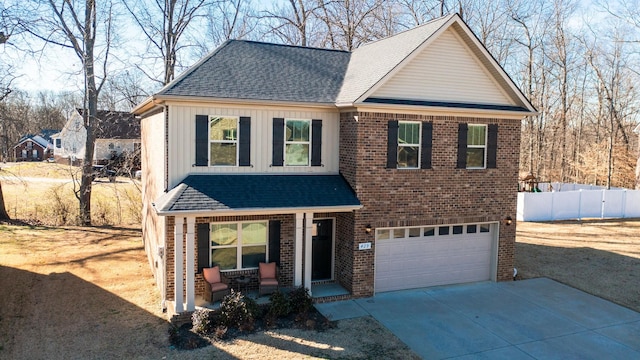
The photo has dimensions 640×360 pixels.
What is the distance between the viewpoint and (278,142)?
13.3 meters

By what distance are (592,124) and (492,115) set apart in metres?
38.2

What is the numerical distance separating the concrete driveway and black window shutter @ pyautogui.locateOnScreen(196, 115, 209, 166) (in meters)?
5.07

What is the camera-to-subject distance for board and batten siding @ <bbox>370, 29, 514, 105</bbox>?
13.6 metres

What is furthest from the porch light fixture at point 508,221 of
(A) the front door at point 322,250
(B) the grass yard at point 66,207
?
(B) the grass yard at point 66,207

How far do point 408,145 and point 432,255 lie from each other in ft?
11.5

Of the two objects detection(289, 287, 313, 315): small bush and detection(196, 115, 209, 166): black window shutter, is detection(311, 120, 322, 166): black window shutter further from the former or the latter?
detection(289, 287, 313, 315): small bush

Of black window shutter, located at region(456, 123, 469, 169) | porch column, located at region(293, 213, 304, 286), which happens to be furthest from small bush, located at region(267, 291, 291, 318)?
black window shutter, located at region(456, 123, 469, 169)

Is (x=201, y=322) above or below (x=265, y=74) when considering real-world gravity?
below

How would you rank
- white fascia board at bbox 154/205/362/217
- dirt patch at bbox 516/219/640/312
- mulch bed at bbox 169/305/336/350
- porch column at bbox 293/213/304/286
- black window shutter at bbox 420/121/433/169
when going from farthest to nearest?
dirt patch at bbox 516/219/640/312 → black window shutter at bbox 420/121/433/169 → porch column at bbox 293/213/304/286 → white fascia board at bbox 154/205/362/217 → mulch bed at bbox 169/305/336/350

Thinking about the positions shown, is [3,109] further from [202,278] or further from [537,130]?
[537,130]

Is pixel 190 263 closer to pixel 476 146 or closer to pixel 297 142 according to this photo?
pixel 297 142

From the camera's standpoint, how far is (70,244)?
19.6m

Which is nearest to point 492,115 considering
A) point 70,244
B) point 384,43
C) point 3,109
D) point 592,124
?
point 384,43

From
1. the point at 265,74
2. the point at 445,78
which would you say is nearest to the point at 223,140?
the point at 265,74
